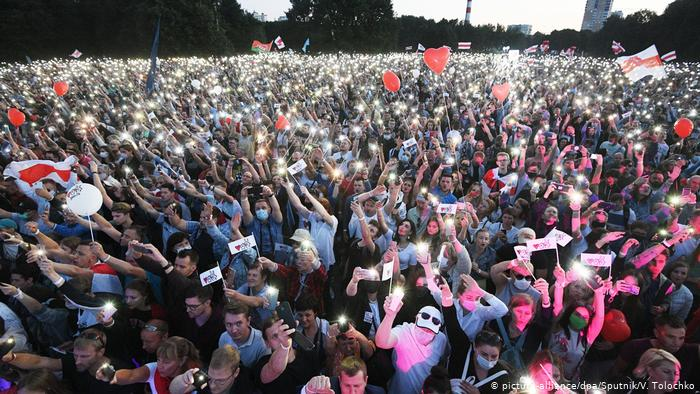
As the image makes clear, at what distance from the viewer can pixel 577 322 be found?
3.40m

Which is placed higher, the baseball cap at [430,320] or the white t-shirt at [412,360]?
the baseball cap at [430,320]

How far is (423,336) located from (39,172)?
237 inches

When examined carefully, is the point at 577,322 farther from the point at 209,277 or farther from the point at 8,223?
the point at 8,223

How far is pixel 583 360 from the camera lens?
352cm

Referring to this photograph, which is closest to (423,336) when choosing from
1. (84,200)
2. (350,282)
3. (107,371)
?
(350,282)

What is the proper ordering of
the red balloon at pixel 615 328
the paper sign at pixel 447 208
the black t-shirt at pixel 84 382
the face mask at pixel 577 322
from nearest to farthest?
the black t-shirt at pixel 84 382
the face mask at pixel 577 322
the red balloon at pixel 615 328
the paper sign at pixel 447 208

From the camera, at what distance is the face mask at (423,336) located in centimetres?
310

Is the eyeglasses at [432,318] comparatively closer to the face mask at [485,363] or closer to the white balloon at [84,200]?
the face mask at [485,363]

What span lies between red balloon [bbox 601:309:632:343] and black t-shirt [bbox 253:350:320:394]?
266 cm

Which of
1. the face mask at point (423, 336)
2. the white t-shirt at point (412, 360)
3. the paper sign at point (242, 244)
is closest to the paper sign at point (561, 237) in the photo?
the white t-shirt at point (412, 360)

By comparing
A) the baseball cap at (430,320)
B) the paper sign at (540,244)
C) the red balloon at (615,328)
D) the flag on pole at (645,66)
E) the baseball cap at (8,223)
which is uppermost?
the flag on pole at (645,66)

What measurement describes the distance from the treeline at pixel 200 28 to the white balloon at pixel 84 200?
3538cm

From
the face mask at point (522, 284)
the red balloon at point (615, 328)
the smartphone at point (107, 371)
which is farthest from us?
the face mask at point (522, 284)

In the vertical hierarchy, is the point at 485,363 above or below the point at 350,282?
below
